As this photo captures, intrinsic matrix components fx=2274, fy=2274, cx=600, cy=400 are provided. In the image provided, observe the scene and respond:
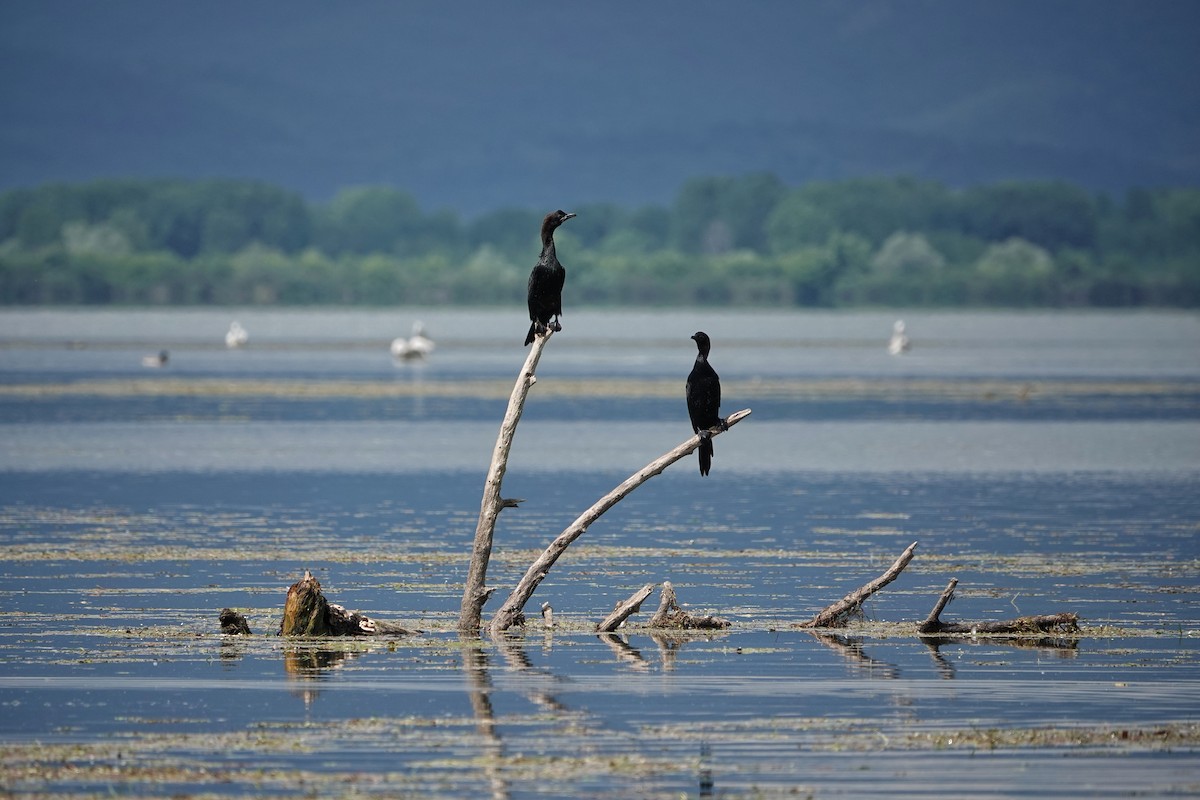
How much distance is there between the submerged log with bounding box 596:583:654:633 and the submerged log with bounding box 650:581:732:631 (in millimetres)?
193

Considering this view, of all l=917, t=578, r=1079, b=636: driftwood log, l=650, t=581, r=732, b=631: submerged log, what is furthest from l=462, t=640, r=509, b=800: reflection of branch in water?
l=917, t=578, r=1079, b=636: driftwood log

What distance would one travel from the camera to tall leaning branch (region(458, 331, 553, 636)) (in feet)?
55.3

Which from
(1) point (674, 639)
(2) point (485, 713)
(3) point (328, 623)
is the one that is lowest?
(2) point (485, 713)

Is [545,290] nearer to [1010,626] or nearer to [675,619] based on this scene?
[675,619]

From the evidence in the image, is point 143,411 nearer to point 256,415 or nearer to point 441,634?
point 256,415

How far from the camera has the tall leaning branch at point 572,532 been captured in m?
16.7

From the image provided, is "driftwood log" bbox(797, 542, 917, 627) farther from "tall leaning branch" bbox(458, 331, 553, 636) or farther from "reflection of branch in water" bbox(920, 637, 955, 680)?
"tall leaning branch" bbox(458, 331, 553, 636)

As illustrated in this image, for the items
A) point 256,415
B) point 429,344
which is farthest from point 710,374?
point 429,344

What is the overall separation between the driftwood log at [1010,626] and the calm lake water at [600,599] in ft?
0.55

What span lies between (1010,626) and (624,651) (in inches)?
124

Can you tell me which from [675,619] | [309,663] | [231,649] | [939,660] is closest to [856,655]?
[939,660]

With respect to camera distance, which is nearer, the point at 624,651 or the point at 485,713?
the point at 485,713

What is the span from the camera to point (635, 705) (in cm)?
1473

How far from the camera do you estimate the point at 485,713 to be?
14.4 metres
